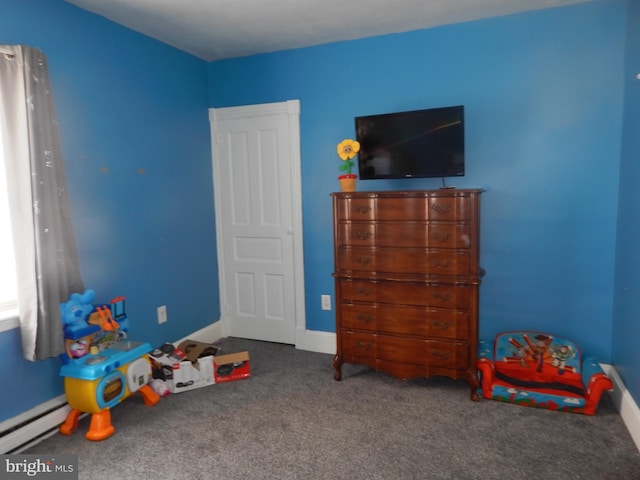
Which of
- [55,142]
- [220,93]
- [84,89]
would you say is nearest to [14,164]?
[55,142]

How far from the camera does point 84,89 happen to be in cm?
261

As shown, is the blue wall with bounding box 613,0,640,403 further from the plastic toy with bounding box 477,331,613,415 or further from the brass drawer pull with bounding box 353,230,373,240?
the brass drawer pull with bounding box 353,230,373,240

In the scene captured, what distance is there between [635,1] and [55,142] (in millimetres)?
3325

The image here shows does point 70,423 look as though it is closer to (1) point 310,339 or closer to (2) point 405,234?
(1) point 310,339

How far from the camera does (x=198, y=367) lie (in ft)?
9.75

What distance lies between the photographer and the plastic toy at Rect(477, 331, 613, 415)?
2.45 meters

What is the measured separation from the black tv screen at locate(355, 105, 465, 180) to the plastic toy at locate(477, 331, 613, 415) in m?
1.20

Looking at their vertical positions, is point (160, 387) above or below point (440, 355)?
below

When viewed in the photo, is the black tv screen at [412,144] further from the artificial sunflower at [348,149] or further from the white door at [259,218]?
the white door at [259,218]

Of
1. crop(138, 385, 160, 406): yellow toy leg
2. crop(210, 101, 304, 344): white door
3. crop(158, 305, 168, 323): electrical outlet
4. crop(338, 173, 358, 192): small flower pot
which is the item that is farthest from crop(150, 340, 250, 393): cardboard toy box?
crop(338, 173, 358, 192): small flower pot

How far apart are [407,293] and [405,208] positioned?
545 millimetres

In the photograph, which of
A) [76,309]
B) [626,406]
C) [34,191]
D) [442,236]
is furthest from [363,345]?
[34,191]

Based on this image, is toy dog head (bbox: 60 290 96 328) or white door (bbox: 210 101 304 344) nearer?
toy dog head (bbox: 60 290 96 328)

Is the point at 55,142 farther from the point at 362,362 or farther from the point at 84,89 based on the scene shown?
the point at 362,362
